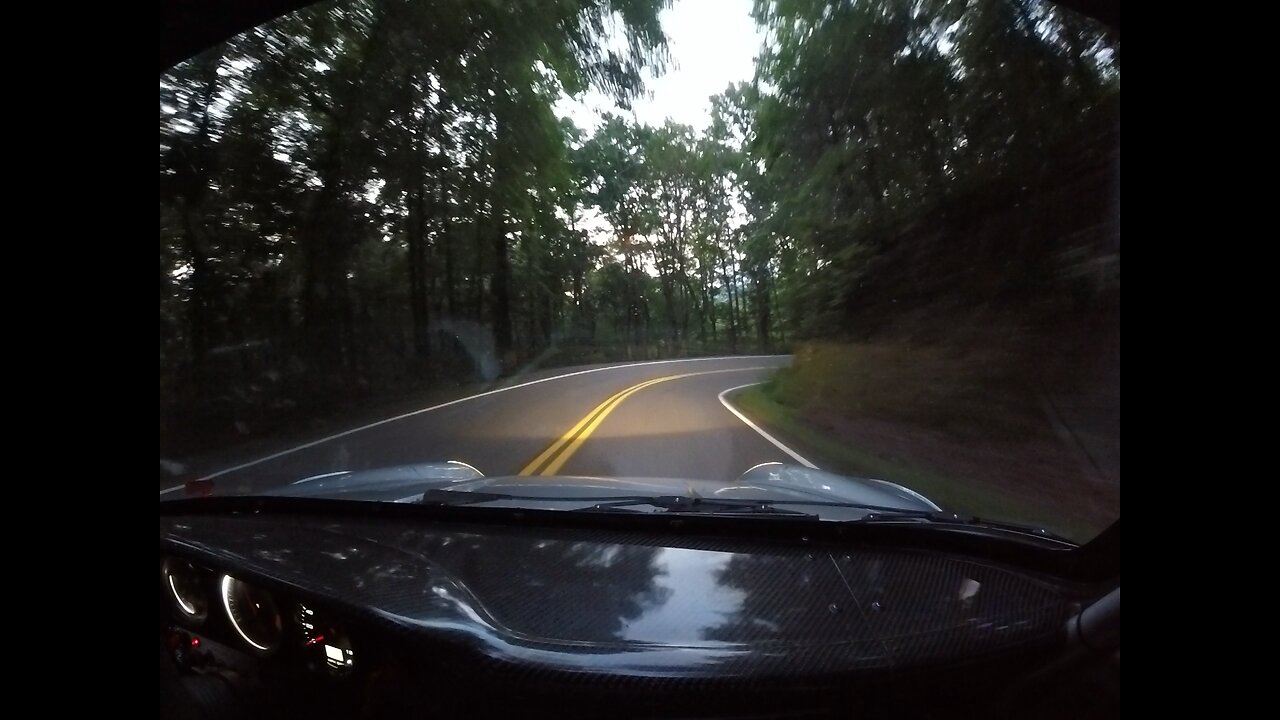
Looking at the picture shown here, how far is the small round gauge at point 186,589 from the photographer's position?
10.3 ft

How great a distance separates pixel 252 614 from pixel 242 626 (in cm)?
5

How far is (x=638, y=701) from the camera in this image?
2.44 m

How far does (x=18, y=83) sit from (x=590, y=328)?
1721 cm

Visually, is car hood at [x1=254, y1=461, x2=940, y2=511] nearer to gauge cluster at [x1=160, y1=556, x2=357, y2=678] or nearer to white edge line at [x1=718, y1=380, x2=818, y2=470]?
gauge cluster at [x1=160, y1=556, x2=357, y2=678]

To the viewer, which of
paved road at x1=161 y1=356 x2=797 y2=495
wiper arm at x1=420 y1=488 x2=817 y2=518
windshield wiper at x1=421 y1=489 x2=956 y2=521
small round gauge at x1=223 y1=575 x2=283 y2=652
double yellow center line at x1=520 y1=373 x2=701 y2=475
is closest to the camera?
small round gauge at x1=223 y1=575 x2=283 y2=652

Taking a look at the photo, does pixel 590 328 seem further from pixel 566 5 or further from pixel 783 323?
pixel 566 5

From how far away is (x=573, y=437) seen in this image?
10.6 metres

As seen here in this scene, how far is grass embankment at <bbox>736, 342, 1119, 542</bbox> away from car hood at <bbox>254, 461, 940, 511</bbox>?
7.45 ft

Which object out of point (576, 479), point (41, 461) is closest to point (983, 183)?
point (576, 479)

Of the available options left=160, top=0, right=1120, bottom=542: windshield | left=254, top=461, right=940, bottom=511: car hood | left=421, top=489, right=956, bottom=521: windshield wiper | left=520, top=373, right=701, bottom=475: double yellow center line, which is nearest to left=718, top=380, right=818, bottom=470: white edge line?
left=160, top=0, right=1120, bottom=542: windshield

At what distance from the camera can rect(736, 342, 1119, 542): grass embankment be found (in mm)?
7598

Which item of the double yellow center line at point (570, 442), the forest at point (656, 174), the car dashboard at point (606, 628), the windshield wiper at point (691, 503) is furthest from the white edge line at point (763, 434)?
the car dashboard at point (606, 628)

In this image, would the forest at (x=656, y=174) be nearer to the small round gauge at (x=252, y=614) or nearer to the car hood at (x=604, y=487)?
the car hood at (x=604, y=487)

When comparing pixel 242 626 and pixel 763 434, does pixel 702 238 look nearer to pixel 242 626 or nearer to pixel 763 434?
pixel 763 434
